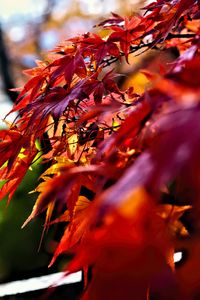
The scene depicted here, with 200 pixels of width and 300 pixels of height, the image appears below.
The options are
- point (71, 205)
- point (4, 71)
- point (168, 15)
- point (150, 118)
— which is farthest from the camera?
point (4, 71)

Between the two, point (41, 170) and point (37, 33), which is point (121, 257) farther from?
point (37, 33)

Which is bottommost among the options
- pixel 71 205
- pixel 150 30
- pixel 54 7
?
pixel 54 7

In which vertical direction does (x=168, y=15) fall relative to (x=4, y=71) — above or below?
above

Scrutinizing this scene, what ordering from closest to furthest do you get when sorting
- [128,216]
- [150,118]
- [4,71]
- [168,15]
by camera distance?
[128,216] < [150,118] < [168,15] < [4,71]

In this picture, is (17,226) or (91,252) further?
(17,226)

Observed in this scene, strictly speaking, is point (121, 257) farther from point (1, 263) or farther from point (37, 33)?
point (37, 33)

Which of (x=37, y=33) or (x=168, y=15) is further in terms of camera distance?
(x=37, y=33)

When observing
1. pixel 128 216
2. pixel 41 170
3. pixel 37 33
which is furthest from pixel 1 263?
pixel 37 33

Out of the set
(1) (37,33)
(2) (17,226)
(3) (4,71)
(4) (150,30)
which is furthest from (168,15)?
(1) (37,33)

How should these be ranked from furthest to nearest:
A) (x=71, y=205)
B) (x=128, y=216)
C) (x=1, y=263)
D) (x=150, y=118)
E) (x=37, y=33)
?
(x=37, y=33), (x=1, y=263), (x=71, y=205), (x=150, y=118), (x=128, y=216)
